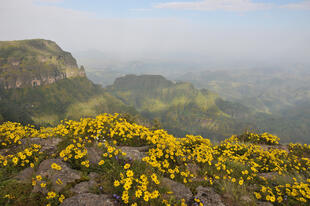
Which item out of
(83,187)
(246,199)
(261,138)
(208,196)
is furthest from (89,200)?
(261,138)

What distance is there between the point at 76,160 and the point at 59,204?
186cm

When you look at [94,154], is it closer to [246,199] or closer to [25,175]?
[25,175]

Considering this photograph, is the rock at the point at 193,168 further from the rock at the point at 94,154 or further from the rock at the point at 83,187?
the rock at the point at 83,187

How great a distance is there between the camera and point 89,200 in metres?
4.04

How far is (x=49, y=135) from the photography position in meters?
7.70

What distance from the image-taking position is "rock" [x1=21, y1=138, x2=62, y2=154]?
6367 millimetres

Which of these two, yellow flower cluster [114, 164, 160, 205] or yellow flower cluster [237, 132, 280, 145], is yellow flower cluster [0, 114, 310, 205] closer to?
yellow flower cluster [114, 164, 160, 205]

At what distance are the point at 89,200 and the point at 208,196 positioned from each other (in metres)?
3.44

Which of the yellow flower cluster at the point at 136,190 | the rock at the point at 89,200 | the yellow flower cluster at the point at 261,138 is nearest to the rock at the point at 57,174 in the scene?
the rock at the point at 89,200

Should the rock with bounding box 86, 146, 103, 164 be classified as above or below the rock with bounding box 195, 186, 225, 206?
above

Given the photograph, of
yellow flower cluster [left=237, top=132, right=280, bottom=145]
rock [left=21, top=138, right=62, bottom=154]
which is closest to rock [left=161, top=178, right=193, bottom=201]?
rock [left=21, top=138, right=62, bottom=154]

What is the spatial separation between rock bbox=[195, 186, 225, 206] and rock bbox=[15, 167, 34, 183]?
494 centimetres

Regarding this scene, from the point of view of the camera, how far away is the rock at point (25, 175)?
15.2 feet

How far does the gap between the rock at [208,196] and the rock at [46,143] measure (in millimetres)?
5557
